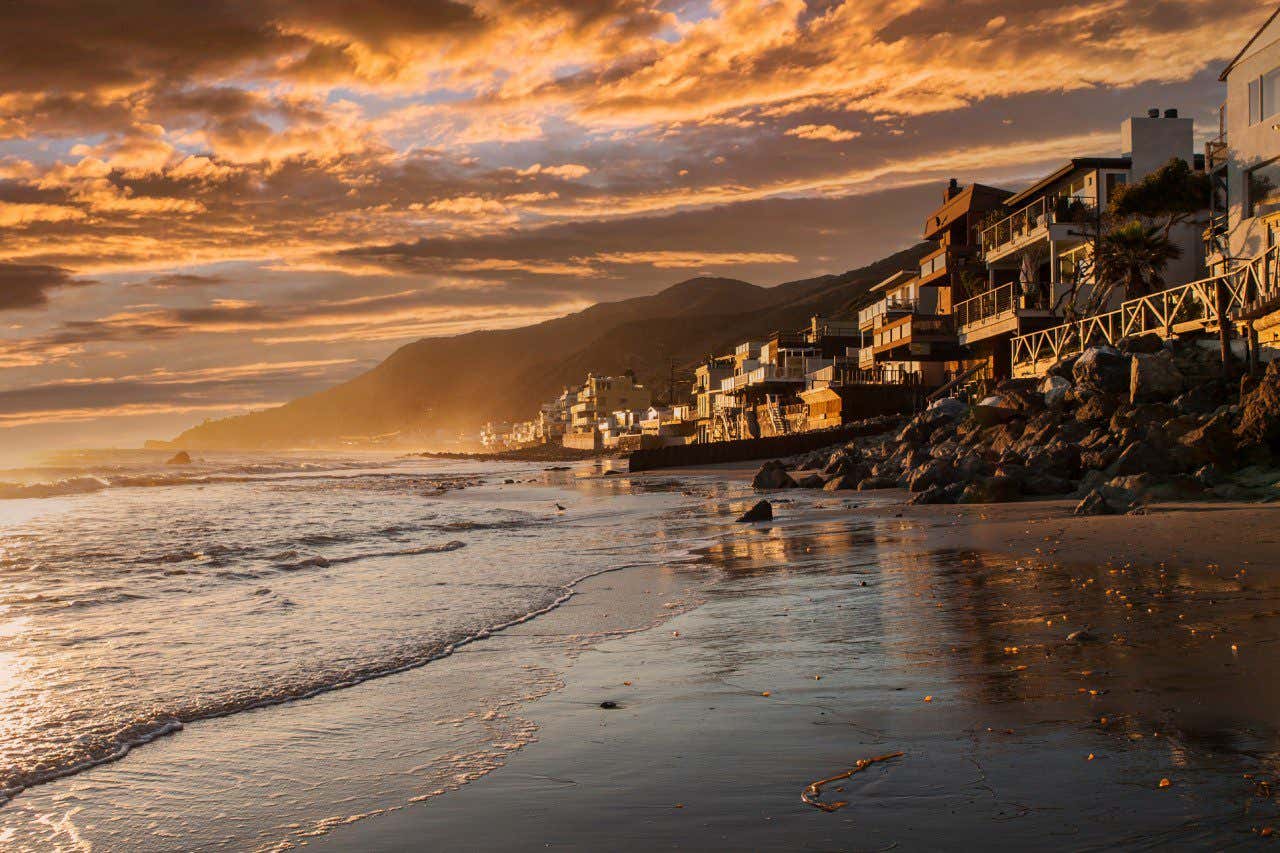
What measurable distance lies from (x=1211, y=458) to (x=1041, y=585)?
11.4 metres

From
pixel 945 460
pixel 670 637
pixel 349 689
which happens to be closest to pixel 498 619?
pixel 670 637

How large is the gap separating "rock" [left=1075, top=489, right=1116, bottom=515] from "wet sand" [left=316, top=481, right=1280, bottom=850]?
4983 millimetres

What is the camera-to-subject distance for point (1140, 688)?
6.14 meters

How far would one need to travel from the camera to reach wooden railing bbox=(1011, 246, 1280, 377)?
25203mm

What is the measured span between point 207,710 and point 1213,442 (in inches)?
769

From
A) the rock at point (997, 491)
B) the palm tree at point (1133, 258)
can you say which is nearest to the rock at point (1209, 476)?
the rock at point (997, 491)

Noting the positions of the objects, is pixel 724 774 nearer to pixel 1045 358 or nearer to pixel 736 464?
pixel 1045 358

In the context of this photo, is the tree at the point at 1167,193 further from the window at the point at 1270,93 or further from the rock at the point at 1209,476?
the rock at the point at 1209,476

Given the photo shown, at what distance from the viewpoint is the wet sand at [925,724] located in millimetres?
4289

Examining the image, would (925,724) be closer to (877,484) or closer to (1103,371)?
(877,484)

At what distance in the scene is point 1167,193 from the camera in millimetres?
43938

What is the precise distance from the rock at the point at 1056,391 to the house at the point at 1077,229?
1739 cm

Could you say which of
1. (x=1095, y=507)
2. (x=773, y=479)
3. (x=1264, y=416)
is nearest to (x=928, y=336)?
(x=773, y=479)

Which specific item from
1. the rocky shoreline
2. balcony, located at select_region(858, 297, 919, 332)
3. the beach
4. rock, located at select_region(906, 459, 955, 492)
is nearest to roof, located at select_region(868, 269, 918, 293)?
balcony, located at select_region(858, 297, 919, 332)
